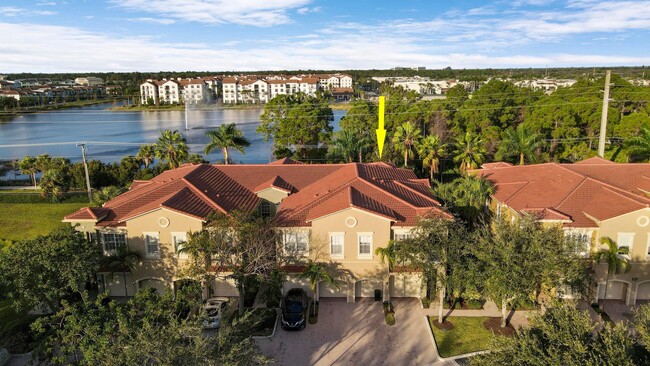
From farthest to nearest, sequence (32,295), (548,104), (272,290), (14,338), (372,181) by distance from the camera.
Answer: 1. (548,104)
2. (372,181)
3. (272,290)
4. (14,338)
5. (32,295)

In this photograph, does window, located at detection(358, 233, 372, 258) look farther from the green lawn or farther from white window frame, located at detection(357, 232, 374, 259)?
the green lawn

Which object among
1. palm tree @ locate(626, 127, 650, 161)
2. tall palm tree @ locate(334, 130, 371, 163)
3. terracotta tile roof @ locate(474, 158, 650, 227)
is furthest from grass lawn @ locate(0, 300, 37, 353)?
palm tree @ locate(626, 127, 650, 161)

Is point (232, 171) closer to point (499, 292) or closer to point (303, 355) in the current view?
point (303, 355)

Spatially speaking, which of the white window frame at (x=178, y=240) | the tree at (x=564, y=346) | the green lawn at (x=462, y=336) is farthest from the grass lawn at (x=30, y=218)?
the tree at (x=564, y=346)

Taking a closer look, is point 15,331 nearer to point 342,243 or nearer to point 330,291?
point 330,291

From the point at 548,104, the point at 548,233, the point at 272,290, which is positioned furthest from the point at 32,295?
the point at 548,104

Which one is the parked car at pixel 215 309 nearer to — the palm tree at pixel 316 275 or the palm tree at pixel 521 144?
the palm tree at pixel 316 275

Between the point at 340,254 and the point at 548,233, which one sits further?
the point at 340,254
